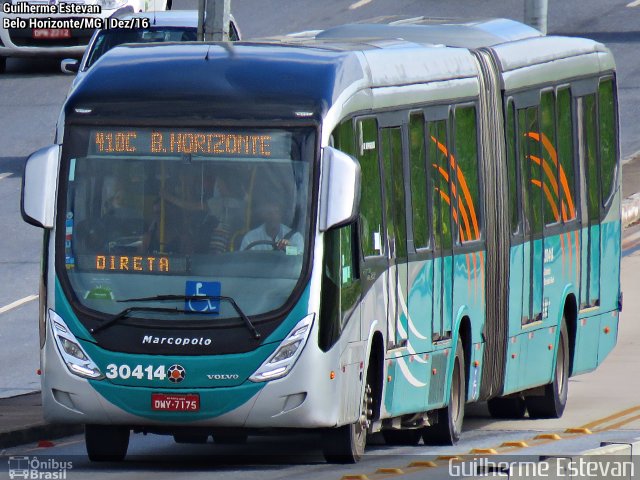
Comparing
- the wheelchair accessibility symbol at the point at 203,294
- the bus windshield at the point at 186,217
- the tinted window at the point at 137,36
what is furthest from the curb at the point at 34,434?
the tinted window at the point at 137,36

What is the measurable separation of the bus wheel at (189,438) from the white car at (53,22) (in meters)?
19.5

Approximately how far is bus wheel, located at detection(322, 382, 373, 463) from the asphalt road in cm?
13

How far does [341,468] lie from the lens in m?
13.7

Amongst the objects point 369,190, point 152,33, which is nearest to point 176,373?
point 369,190

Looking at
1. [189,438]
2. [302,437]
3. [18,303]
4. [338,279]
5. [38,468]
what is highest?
[338,279]

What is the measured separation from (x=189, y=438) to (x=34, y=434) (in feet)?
6.06

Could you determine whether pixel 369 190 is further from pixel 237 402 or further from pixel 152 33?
pixel 152 33

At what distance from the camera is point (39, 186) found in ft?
44.4

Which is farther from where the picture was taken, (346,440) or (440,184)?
(440,184)

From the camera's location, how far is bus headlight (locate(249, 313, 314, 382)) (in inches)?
517

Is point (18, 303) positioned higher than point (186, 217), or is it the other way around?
point (186, 217)

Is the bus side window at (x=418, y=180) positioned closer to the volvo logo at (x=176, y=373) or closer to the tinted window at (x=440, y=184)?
the tinted window at (x=440, y=184)

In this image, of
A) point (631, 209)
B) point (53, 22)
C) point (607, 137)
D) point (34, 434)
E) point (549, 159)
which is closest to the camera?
point (34, 434)

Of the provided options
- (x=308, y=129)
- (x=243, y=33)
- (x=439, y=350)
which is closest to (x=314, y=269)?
(x=308, y=129)
